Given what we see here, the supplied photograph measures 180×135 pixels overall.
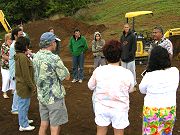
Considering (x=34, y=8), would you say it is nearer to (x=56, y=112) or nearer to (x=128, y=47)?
(x=128, y=47)

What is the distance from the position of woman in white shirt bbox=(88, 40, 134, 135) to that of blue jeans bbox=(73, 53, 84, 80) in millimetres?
7326

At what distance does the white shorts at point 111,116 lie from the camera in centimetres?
485

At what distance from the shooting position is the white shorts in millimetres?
4852

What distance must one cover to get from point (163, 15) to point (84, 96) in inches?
686

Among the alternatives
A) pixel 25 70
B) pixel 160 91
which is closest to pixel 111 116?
pixel 160 91

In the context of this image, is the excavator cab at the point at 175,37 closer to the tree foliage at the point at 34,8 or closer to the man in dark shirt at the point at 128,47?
the man in dark shirt at the point at 128,47

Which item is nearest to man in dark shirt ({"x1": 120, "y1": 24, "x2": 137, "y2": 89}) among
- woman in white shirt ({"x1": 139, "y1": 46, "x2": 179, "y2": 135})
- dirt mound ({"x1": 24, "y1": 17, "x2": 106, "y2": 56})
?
woman in white shirt ({"x1": 139, "y1": 46, "x2": 179, "y2": 135})

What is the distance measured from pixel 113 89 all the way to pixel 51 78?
1030mm

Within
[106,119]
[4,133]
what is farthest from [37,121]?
[106,119]

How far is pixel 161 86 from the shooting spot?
4648 millimetres

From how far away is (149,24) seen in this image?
2464 cm

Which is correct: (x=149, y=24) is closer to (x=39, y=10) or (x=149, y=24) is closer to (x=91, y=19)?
(x=91, y=19)

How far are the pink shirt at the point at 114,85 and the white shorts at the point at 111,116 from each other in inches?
2.1

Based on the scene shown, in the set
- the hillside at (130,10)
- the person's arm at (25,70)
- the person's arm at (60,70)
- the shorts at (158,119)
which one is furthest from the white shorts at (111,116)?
the hillside at (130,10)
